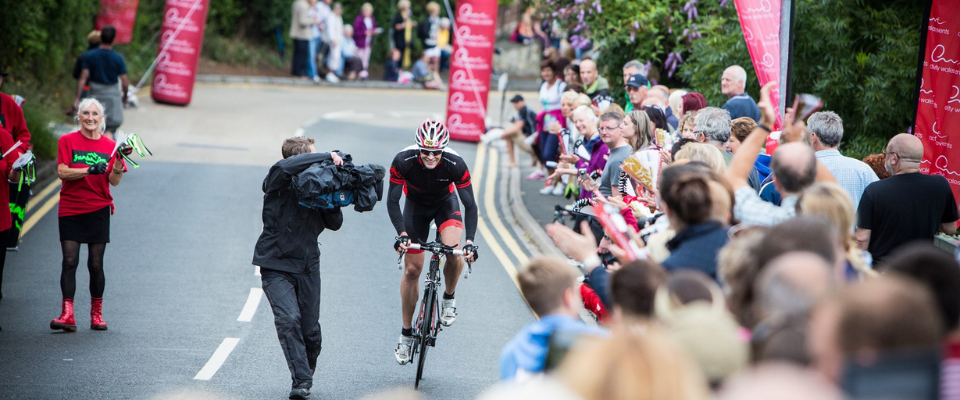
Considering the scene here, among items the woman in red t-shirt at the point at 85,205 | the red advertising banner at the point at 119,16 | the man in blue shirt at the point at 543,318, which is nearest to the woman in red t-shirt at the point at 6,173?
the woman in red t-shirt at the point at 85,205

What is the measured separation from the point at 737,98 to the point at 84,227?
20.7 feet

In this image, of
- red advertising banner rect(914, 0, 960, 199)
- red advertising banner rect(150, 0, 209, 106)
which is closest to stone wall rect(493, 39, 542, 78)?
red advertising banner rect(150, 0, 209, 106)

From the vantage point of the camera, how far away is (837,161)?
7.89 meters

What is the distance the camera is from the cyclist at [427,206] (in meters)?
8.47

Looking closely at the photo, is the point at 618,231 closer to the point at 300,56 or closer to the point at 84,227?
the point at 84,227

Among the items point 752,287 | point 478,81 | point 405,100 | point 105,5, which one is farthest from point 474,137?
point 752,287

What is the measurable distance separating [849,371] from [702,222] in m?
1.99

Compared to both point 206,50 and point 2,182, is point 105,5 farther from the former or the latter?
point 2,182

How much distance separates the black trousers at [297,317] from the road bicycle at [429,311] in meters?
0.82

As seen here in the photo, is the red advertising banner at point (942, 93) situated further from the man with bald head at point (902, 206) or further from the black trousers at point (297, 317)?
the black trousers at point (297, 317)

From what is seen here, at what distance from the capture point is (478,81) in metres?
21.2

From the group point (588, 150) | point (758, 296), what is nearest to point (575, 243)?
point (758, 296)

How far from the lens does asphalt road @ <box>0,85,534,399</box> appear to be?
805 centimetres

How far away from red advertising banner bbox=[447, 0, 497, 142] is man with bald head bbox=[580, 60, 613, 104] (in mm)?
6177
